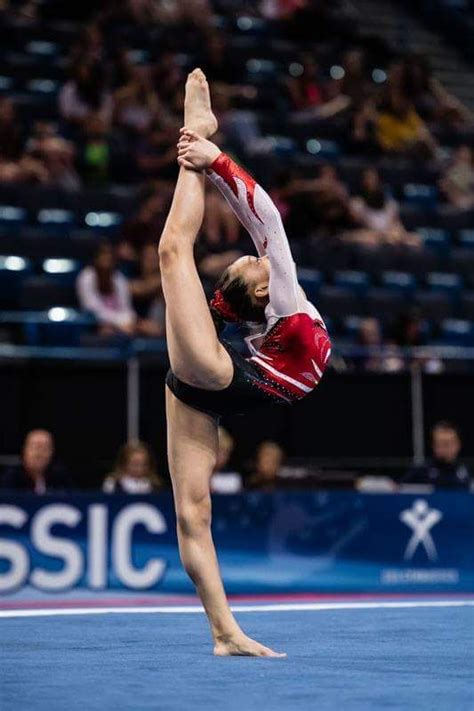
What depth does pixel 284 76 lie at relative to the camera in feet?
45.0

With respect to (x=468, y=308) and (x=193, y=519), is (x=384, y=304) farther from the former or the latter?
(x=193, y=519)

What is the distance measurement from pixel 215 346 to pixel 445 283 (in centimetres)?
716

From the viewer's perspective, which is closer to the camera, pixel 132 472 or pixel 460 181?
pixel 132 472

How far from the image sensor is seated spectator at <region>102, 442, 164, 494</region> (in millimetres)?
8109

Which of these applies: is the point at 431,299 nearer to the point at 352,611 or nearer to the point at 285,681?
the point at 352,611

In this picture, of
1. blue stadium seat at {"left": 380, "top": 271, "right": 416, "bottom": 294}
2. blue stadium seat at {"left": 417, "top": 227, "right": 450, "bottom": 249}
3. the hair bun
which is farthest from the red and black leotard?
blue stadium seat at {"left": 417, "top": 227, "right": 450, "bottom": 249}

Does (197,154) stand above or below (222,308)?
above

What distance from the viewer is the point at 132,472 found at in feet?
26.6

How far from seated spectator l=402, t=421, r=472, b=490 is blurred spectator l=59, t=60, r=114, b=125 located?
437 cm

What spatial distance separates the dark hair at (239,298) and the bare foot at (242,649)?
113cm

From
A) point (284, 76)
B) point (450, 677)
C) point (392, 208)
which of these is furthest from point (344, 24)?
point (450, 677)

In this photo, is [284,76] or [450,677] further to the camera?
[284,76]

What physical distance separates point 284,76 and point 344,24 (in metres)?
1.67

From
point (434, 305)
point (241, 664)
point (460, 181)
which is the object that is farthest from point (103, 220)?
point (241, 664)
